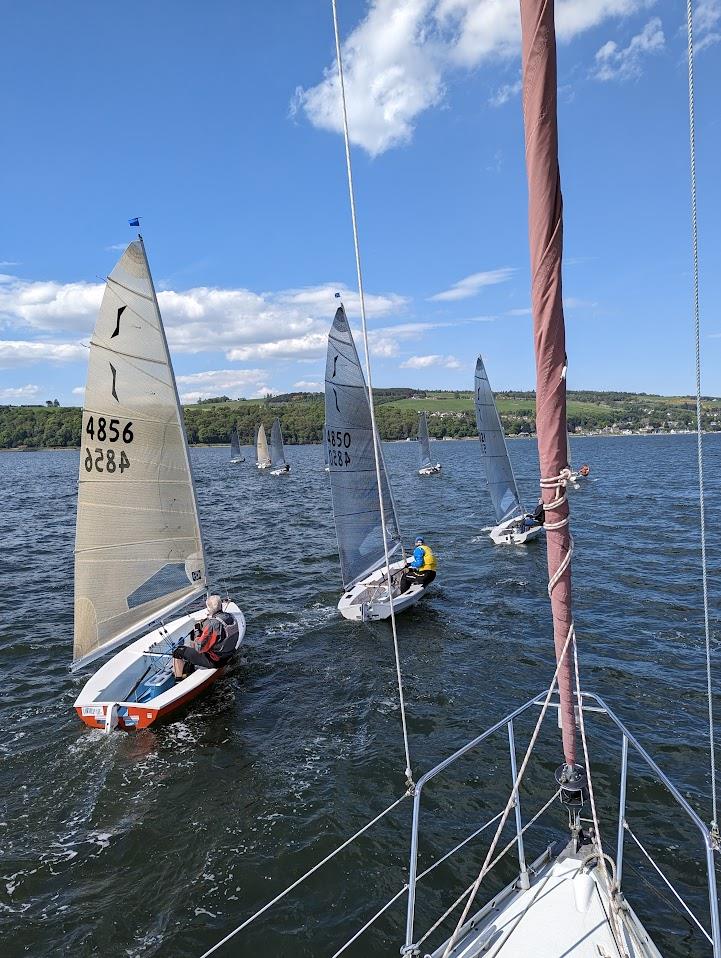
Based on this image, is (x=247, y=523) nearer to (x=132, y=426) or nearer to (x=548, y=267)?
(x=132, y=426)

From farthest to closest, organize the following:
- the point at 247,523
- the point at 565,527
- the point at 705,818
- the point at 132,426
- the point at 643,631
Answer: the point at 247,523, the point at 643,631, the point at 132,426, the point at 705,818, the point at 565,527

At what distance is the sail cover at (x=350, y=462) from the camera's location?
1794 centimetres

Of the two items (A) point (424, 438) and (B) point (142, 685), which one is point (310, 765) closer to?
(B) point (142, 685)

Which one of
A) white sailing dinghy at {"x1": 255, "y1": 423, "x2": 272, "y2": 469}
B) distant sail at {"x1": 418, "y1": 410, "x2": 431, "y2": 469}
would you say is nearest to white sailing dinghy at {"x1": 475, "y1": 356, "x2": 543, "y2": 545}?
distant sail at {"x1": 418, "y1": 410, "x2": 431, "y2": 469}

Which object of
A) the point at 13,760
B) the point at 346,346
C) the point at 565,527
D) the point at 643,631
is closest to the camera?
the point at 565,527

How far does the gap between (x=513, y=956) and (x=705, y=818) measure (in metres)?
6.29

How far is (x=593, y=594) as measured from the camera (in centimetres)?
2002

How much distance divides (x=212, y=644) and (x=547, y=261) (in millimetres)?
10888

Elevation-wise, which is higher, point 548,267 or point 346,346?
point 346,346

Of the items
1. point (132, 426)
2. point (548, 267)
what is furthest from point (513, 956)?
point (132, 426)

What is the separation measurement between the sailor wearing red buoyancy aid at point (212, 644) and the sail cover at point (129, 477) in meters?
1.27

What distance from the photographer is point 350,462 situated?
18.3 metres

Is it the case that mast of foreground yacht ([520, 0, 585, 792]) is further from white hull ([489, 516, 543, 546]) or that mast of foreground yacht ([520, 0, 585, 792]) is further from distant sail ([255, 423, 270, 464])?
distant sail ([255, 423, 270, 464])

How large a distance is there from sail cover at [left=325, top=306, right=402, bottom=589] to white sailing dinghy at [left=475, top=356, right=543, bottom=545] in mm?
11248
